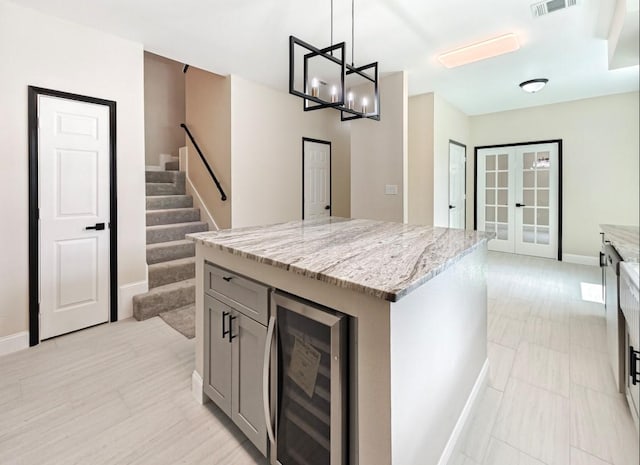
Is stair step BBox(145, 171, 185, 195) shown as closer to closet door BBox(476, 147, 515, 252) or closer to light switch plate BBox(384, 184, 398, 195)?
light switch plate BBox(384, 184, 398, 195)

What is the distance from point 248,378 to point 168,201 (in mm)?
3547

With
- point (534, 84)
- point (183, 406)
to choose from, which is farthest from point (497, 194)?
point (183, 406)

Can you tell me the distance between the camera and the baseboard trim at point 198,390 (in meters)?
1.93

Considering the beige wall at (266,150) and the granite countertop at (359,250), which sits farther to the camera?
the beige wall at (266,150)

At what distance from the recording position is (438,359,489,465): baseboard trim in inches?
59.0

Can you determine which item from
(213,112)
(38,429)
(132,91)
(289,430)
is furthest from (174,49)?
(289,430)

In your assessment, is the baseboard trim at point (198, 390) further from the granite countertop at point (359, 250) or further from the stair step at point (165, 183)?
the stair step at point (165, 183)

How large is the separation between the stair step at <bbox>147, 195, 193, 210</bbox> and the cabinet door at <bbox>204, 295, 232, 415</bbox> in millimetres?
3018

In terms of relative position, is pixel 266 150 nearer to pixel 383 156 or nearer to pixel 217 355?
pixel 383 156

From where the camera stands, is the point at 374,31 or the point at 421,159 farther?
the point at 421,159

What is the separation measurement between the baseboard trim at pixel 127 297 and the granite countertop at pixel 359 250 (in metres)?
1.80

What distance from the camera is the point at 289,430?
1398 mm

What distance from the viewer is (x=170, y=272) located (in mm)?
3580

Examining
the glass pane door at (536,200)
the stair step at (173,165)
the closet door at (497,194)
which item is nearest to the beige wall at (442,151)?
the closet door at (497,194)
